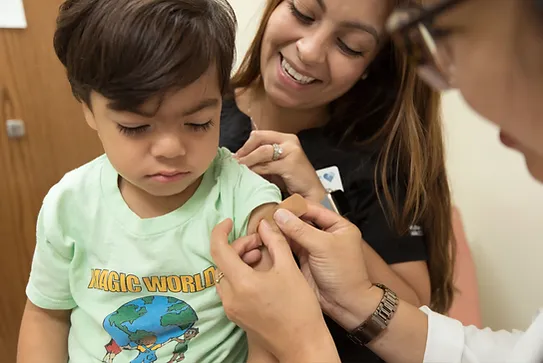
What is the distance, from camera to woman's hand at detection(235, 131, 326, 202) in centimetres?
103

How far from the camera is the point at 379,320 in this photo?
95cm

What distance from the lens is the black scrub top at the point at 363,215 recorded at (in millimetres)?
1134

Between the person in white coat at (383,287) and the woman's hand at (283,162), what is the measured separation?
13cm

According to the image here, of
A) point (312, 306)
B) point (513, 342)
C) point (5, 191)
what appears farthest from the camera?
point (5, 191)

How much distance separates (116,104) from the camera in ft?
2.38

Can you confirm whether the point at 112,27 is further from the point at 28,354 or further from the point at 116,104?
the point at 28,354

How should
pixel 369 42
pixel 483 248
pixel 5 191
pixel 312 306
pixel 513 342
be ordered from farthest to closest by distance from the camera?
pixel 483 248, pixel 5 191, pixel 369 42, pixel 513 342, pixel 312 306

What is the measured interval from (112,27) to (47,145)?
1.11 metres

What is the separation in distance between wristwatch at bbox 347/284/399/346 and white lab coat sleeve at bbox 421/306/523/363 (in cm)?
8

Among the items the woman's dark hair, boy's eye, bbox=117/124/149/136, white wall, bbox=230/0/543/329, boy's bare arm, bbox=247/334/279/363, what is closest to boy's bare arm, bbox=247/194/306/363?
boy's bare arm, bbox=247/334/279/363

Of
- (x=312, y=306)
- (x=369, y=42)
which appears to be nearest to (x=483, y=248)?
(x=369, y=42)

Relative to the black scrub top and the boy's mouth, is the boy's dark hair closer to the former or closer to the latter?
the boy's mouth

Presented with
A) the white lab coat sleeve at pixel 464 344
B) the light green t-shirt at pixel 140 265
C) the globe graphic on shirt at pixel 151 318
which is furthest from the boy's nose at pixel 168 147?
the white lab coat sleeve at pixel 464 344

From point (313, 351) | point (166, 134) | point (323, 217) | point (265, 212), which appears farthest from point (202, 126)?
point (313, 351)
